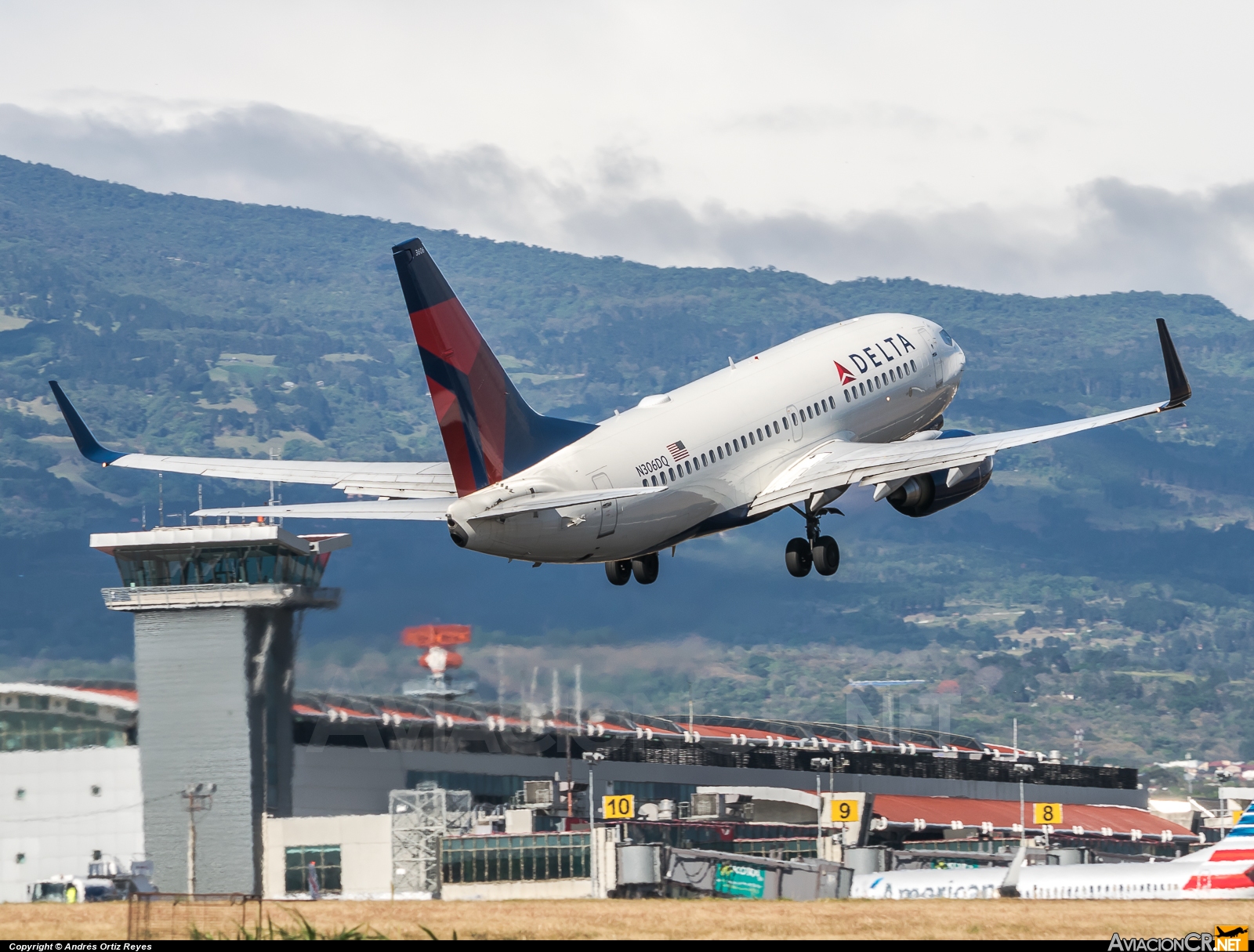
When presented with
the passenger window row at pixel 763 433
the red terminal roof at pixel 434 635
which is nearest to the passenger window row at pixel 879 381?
the passenger window row at pixel 763 433

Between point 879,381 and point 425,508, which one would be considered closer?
point 425,508

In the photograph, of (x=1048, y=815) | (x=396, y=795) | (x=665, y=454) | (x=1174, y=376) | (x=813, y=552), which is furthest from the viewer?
(x=1048, y=815)

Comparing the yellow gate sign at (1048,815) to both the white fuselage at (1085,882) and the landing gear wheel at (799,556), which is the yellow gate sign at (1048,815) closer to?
the white fuselage at (1085,882)

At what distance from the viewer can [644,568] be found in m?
62.7

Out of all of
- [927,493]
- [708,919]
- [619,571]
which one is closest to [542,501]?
[619,571]

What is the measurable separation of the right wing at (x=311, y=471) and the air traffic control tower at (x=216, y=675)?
68.8 metres

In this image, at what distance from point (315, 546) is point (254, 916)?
7188 cm

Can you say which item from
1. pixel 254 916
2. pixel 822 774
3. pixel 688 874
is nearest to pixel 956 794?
pixel 822 774

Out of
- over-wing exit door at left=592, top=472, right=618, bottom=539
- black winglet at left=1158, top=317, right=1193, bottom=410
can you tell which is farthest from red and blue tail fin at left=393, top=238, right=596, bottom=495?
black winglet at left=1158, top=317, right=1193, bottom=410

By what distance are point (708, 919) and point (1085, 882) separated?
38243 mm

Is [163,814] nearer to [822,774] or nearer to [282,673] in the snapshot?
[282,673]

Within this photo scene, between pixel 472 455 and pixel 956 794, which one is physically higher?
pixel 472 455

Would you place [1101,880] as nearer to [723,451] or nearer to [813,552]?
[813,552]

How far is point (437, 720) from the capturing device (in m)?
138
